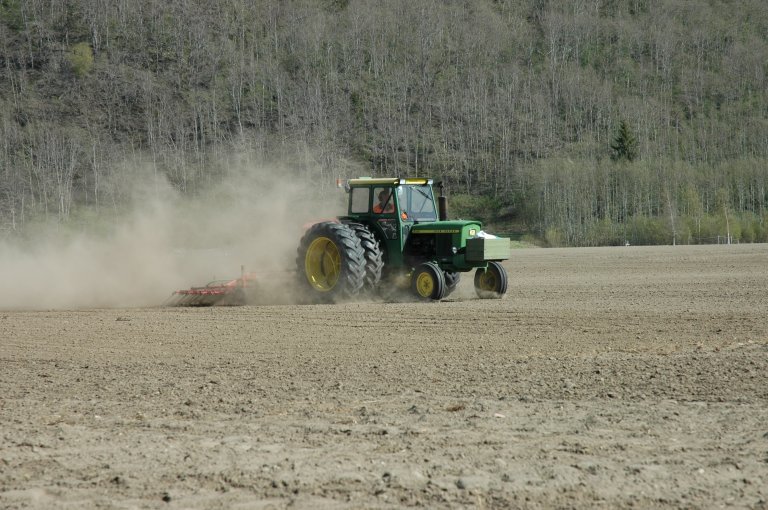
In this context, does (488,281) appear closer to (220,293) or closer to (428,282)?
(428,282)

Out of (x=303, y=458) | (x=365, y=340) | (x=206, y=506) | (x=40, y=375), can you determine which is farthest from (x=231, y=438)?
(x=365, y=340)

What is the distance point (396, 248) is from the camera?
18000 mm

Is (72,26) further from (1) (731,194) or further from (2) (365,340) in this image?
(2) (365,340)

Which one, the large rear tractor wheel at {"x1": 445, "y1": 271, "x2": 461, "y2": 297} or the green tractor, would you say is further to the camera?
the large rear tractor wheel at {"x1": 445, "y1": 271, "x2": 461, "y2": 297}

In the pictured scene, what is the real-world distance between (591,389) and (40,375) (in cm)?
623

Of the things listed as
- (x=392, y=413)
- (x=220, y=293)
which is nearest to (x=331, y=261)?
(x=220, y=293)

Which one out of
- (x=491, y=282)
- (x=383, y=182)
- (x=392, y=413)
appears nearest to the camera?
(x=392, y=413)

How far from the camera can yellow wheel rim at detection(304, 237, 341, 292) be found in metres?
18.3

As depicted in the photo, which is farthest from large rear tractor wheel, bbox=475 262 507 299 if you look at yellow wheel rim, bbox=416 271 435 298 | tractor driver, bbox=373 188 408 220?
tractor driver, bbox=373 188 408 220

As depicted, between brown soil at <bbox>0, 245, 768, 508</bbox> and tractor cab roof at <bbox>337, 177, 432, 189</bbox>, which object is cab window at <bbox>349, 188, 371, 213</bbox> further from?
brown soil at <bbox>0, 245, 768, 508</bbox>

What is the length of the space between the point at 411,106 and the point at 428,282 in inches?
3543

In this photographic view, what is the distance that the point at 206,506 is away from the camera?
17.9ft

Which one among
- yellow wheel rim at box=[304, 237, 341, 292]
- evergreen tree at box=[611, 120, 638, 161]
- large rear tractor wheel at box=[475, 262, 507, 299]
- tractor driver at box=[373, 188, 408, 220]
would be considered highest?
evergreen tree at box=[611, 120, 638, 161]

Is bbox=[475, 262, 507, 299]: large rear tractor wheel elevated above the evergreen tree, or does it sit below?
below
